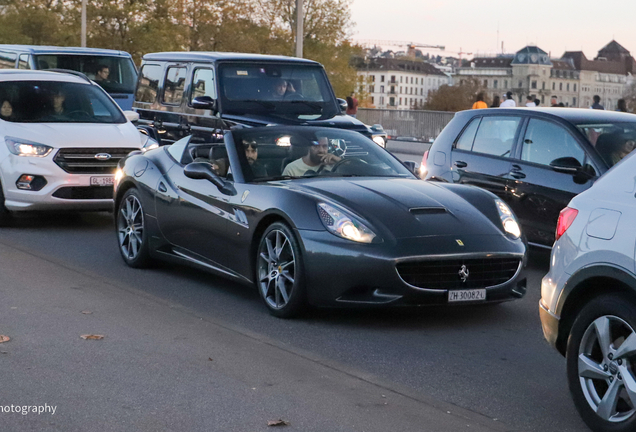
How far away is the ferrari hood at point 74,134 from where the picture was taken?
12.2 m

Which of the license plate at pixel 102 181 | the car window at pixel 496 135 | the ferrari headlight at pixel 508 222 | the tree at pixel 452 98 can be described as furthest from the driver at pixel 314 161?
the tree at pixel 452 98

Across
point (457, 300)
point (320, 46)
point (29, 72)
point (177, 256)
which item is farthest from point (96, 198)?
point (320, 46)

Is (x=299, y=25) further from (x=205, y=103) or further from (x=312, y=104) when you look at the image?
(x=205, y=103)

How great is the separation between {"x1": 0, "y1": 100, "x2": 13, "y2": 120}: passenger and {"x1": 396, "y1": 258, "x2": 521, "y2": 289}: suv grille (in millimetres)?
7195

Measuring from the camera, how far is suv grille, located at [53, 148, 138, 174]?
12.0m

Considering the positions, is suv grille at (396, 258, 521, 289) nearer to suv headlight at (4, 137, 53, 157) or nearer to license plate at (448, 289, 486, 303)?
license plate at (448, 289, 486, 303)

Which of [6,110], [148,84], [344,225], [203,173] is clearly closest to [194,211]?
[203,173]

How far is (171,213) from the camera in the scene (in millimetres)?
8992

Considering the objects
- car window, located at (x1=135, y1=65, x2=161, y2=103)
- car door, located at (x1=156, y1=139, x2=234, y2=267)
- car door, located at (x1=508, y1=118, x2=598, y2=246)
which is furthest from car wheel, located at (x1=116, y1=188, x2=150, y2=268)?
car window, located at (x1=135, y1=65, x2=161, y2=103)

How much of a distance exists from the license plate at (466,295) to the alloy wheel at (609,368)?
2.25 meters

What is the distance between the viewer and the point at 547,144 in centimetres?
1002

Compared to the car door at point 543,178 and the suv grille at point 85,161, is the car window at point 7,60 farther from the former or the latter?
the car door at point 543,178

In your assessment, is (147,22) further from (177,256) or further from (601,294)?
(601,294)

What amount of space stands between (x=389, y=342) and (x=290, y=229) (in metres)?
1.18
